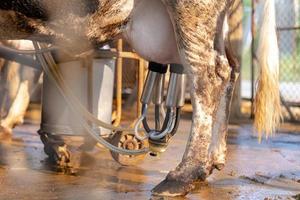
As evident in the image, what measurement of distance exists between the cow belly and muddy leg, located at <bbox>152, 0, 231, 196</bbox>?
0.69 feet

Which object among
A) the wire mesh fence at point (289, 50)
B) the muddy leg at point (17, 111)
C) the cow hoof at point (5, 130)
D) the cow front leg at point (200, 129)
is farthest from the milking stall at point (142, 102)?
the wire mesh fence at point (289, 50)

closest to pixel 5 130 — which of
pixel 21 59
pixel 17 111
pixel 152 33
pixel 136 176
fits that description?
pixel 17 111

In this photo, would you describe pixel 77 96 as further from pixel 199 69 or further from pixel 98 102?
pixel 199 69

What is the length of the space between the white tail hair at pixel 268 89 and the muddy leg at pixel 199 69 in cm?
73

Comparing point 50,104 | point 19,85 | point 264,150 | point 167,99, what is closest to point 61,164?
point 50,104

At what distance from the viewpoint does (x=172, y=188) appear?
14.4 feet

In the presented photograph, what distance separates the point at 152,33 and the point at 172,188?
50.8 inches

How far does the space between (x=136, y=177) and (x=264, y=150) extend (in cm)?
206

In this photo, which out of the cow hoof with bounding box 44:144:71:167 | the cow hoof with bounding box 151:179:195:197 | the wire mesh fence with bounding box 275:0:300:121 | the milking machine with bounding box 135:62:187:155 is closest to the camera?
the cow hoof with bounding box 151:179:195:197

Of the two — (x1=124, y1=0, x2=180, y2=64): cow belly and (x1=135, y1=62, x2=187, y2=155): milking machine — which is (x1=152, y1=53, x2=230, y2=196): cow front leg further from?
(x1=124, y1=0, x2=180, y2=64): cow belly

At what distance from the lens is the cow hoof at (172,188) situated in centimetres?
436

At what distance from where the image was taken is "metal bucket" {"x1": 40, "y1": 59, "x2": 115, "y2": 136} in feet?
17.6

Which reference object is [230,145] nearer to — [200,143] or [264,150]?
[264,150]

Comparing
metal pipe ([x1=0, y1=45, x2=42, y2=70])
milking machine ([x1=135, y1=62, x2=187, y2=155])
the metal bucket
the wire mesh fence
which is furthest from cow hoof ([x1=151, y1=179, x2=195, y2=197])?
the wire mesh fence
